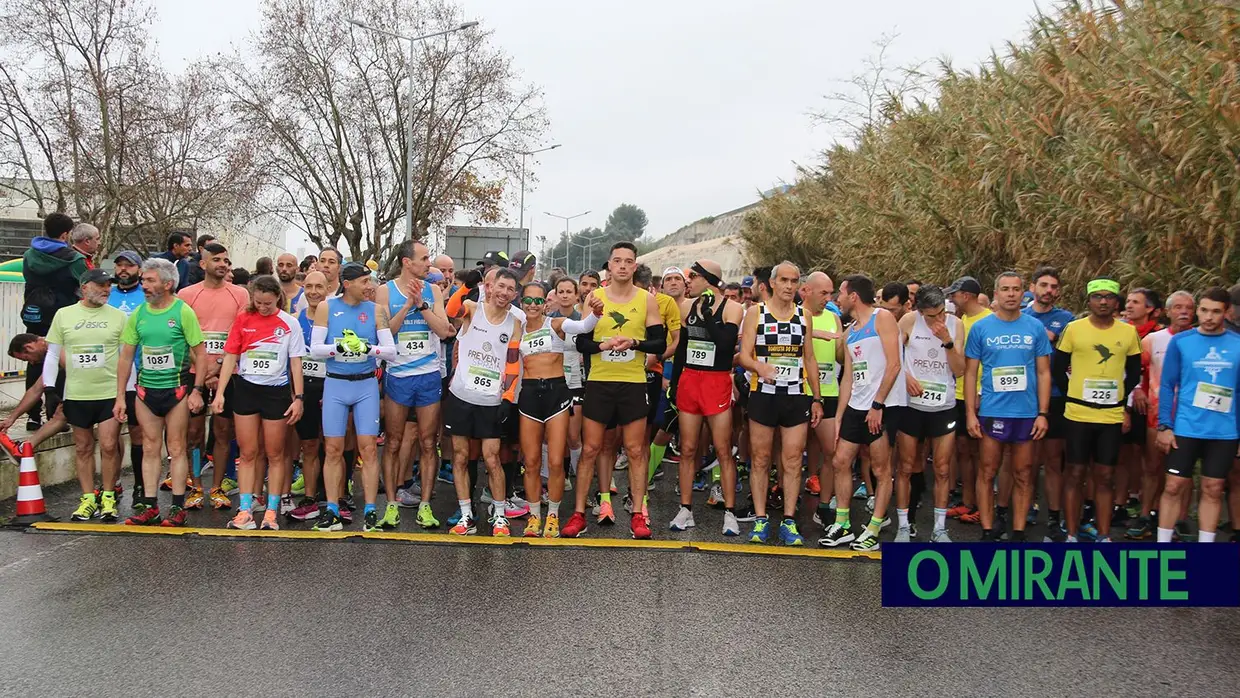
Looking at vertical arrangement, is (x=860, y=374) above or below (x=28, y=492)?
above

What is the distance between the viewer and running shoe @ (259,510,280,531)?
24.1 ft

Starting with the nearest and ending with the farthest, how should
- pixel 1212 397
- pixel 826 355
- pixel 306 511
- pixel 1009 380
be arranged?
pixel 1212 397
pixel 1009 380
pixel 306 511
pixel 826 355

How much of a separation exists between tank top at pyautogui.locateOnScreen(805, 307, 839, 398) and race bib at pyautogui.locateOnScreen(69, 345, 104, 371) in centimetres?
583

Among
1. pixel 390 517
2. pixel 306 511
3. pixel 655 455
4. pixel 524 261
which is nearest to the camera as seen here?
pixel 390 517

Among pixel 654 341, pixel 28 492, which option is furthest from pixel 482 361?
pixel 28 492

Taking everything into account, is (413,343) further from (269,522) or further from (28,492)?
(28,492)

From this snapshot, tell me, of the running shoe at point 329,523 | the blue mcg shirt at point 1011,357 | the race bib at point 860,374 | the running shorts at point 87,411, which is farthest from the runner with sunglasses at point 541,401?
the running shorts at point 87,411

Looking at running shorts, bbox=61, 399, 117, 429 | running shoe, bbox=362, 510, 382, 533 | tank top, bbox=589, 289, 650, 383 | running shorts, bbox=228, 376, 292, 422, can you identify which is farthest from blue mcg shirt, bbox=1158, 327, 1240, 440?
running shorts, bbox=61, 399, 117, 429

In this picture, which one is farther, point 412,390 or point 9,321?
point 9,321

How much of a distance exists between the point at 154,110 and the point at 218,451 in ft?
79.1

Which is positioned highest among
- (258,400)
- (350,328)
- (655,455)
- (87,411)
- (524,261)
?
(524,261)

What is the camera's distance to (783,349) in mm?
7336

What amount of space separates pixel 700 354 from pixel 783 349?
67 centimetres

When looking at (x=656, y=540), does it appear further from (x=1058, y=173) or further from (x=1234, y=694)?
(x=1058, y=173)
